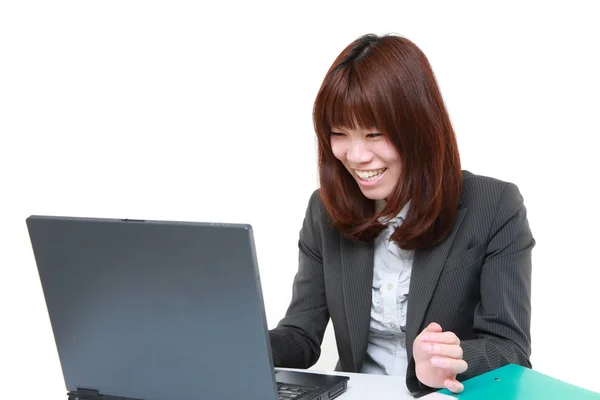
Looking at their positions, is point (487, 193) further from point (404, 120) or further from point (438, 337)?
point (438, 337)

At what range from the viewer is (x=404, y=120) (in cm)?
193

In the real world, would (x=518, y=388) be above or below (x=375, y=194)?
below

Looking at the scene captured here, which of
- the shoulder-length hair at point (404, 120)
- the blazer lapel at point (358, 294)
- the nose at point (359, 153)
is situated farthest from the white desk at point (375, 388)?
the nose at point (359, 153)

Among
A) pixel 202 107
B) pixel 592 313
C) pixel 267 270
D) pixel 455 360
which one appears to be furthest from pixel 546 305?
pixel 455 360

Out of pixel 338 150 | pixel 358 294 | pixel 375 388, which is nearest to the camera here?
pixel 375 388

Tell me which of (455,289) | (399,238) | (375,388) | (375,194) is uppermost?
(375,194)

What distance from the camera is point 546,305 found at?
11.4 ft

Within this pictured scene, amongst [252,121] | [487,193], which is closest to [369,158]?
[487,193]

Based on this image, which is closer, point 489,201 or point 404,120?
point 404,120

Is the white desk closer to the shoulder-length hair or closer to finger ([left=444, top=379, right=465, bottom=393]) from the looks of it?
finger ([left=444, top=379, right=465, bottom=393])

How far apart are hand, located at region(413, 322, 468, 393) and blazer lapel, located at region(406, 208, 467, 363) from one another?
35cm

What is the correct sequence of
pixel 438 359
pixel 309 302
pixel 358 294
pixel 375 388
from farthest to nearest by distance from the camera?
pixel 309 302
pixel 358 294
pixel 375 388
pixel 438 359

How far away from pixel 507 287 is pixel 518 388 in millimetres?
355

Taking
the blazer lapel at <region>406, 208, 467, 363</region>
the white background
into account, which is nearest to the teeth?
the blazer lapel at <region>406, 208, 467, 363</region>
